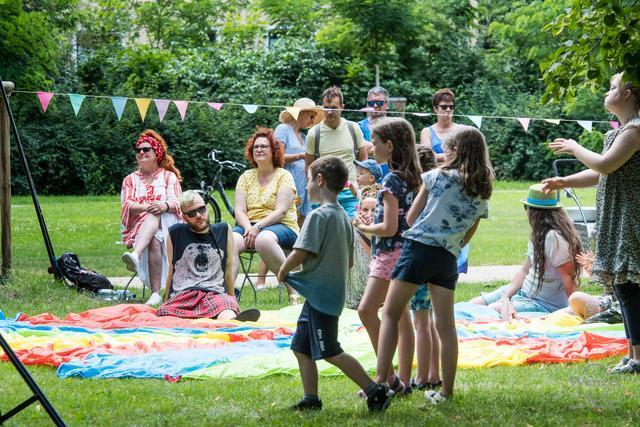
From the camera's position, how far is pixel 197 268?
805 cm

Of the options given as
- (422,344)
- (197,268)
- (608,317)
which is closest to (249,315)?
(197,268)

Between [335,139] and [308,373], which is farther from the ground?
[335,139]

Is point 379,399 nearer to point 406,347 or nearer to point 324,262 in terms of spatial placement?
point 406,347

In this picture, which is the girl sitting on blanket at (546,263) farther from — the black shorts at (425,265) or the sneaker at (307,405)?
the sneaker at (307,405)

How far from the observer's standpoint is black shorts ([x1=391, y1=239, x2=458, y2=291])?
5109mm

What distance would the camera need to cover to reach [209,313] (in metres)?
7.98

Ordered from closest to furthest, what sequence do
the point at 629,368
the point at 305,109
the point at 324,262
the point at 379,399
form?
the point at 379,399
the point at 324,262
the point at 629,368
the point at 305,109

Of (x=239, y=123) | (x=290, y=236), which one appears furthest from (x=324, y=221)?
(x=239, y=123)

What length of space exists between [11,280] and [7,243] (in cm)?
39

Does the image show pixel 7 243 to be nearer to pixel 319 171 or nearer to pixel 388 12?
pixel 319 171

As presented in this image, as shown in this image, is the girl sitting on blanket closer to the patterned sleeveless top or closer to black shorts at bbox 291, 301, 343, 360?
the patterned sleeveless top

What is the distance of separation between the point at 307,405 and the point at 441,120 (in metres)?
5.18

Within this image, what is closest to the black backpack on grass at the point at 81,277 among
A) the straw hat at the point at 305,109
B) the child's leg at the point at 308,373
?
the straw hat at the point at 305,109

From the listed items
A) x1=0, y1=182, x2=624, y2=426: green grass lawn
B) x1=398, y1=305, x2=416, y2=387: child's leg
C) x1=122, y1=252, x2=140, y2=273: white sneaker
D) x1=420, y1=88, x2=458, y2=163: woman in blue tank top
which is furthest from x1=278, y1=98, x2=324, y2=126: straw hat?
x1=398, y1=305, x2=416, y2=387: child's leg
